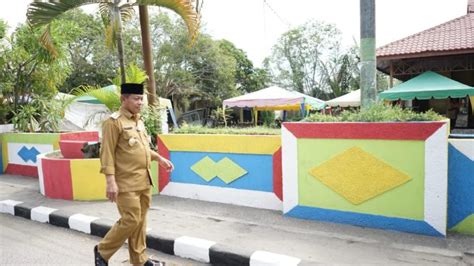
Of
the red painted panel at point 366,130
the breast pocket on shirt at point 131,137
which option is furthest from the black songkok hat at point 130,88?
the red painted panel at point 366,130

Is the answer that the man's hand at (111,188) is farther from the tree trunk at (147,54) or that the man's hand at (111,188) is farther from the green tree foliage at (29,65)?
the green tree foliage at (29,65)

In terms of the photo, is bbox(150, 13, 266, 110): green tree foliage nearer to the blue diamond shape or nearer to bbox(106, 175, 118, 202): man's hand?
the blue diamond shape

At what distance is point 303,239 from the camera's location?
13.8 ft

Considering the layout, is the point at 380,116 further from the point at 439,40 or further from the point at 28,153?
the point at 439,40

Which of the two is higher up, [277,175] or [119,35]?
[119,35]

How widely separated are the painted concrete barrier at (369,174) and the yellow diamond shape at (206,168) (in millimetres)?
1253

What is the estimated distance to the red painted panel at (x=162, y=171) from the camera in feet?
20.5

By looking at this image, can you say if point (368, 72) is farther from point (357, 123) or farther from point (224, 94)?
point (224, 94)

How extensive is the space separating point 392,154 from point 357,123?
0.51m

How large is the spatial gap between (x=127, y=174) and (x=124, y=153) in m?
0.19

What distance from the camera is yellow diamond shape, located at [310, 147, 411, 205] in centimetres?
430

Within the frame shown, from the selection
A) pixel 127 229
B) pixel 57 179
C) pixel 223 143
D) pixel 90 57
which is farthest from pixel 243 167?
pixel 90 57

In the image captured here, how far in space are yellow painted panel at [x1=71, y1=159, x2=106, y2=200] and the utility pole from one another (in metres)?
4.25

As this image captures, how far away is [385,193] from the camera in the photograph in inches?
171
